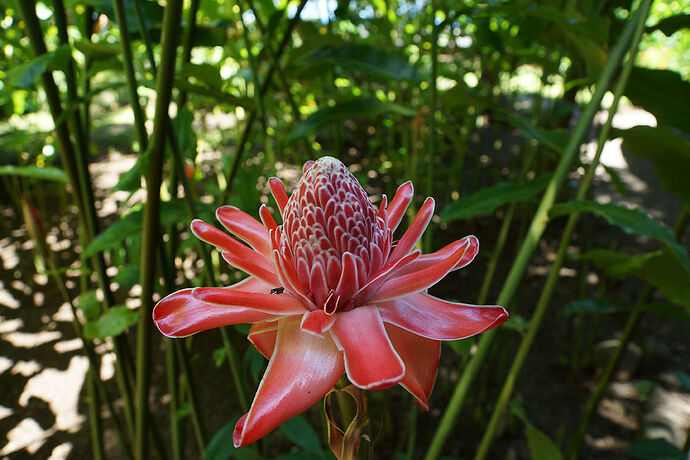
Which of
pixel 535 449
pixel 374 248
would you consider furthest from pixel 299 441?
pixel 374 248

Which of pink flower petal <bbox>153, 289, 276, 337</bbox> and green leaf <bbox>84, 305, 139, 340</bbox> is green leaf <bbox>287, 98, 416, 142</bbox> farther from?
pink flower petal <bbox>153, 289, 276, 337</bbox>

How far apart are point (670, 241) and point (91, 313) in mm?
859

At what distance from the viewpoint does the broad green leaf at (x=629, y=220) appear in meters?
0.56

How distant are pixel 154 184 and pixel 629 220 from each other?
58 cm

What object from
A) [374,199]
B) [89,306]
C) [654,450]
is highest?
[89,306]

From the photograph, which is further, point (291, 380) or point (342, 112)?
point (342, 112)

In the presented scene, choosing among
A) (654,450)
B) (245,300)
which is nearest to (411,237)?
(245,300)

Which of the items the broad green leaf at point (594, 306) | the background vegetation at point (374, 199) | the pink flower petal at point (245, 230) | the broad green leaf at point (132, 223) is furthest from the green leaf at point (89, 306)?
the broad green leaf at point (594, 306)

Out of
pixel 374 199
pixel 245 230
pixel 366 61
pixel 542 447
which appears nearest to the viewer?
pixel 245 230

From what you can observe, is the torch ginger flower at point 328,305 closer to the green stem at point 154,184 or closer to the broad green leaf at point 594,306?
the green stem at point 154,184

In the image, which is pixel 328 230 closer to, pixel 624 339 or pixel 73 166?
pixel 73 166

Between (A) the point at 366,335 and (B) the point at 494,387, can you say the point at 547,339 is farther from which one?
(A) the point at 366,335

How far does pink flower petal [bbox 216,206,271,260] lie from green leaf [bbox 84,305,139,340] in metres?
0.31

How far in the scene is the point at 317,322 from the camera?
0.29m
